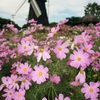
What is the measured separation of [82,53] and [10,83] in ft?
2.15

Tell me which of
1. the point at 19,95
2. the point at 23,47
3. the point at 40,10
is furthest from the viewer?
the point at 40,10

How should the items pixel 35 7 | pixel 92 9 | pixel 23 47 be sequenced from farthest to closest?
pixel 92 9 < pixel 35 7 < pixel 23 47

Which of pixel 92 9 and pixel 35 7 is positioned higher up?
pixel 92 9

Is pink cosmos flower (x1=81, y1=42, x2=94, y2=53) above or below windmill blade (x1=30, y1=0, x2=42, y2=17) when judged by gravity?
below

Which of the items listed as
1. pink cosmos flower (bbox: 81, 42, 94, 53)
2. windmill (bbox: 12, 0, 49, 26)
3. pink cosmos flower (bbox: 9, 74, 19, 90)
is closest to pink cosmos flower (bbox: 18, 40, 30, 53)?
pink cosmos flower (bbox: 9, 74, 19, 90)

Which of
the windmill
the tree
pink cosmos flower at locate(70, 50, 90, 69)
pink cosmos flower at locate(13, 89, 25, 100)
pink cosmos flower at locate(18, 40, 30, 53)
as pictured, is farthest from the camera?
the tree

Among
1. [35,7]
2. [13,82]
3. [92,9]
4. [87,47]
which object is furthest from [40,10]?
[92,9]

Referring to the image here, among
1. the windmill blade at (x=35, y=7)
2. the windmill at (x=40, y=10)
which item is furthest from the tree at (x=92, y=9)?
the windmill blade at (x=35, y=7)

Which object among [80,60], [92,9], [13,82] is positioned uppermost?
[92,9]

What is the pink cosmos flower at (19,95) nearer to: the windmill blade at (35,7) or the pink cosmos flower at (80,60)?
the pink cosmos flower at (80,60)

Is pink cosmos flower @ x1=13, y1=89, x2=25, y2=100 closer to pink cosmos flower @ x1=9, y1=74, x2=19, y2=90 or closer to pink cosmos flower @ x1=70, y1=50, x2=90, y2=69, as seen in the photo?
pink cosmos flower @ x1=9, y1=74, x2=19, y2=90

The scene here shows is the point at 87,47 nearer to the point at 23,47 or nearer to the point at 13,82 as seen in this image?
the point at 23,47

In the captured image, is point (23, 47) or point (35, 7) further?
point (35, 7)

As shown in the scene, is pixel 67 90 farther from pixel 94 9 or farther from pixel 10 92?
pixel 94 9
